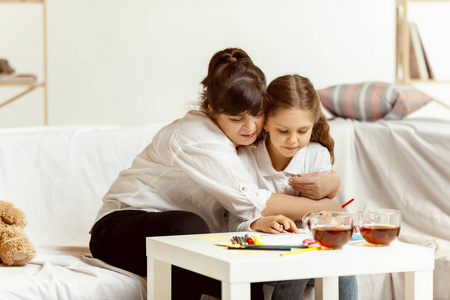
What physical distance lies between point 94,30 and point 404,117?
170 centimetres

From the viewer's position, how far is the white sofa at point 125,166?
7.25ft

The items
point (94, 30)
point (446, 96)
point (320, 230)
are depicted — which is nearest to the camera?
point (320, 230)

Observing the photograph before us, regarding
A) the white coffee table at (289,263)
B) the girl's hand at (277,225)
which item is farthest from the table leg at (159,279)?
the girl's hand at (277,225)

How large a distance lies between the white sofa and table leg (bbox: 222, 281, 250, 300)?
2.64 feet

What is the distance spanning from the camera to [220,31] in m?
3.75

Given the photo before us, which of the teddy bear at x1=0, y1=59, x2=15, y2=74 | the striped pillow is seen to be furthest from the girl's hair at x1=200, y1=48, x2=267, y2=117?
the teddy bear at x1=0, y1=59, x2=15, y2=74

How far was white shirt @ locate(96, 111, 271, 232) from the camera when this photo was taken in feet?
5.63

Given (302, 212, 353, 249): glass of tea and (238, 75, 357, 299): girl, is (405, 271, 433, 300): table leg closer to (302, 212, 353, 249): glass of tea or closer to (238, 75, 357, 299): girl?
(302, 212, 353, 249): glass of tea

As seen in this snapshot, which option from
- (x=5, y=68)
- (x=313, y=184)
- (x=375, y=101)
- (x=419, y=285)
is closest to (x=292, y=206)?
(x=313, y=184)

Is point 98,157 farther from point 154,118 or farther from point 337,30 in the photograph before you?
point 337,30

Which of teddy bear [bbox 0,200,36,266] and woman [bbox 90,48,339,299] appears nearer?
woman [bbox 90,48,339,299]

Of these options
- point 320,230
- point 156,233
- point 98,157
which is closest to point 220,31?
point 98,157

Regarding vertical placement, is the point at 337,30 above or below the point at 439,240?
above

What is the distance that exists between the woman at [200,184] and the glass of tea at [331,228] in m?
0.25
